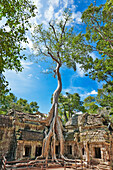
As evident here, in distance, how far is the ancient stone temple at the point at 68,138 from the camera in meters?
11.1

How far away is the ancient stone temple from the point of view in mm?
11133


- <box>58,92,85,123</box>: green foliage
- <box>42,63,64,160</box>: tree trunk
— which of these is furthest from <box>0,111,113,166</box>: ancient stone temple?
<box>58,92,85,123</box>: green foliage

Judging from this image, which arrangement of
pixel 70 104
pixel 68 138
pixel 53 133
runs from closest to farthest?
pixel 53 133 < pixel 68 138 < pixel 70 104

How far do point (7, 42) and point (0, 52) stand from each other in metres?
0.63

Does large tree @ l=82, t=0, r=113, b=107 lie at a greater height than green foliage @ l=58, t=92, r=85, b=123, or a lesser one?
greater

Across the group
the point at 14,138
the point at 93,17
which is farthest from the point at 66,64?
the point at 14,138

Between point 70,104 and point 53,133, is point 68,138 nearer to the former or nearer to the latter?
point 53,133

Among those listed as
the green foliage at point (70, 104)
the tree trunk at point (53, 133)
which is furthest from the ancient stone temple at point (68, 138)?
the green foliage at point (70, 104)

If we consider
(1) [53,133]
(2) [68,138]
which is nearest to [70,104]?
(2) [68,138]

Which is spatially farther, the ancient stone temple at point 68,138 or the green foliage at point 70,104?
the green foliage at point 70,104

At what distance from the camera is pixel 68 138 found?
14094mm

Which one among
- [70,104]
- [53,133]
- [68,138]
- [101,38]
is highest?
[101,38]

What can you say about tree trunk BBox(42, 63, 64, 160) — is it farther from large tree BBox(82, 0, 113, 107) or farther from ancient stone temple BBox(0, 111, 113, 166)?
large tree BBox(82, 0, 113, 107)

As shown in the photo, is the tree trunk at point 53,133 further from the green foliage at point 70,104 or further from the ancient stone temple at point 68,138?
the green foliage at point 70,104
